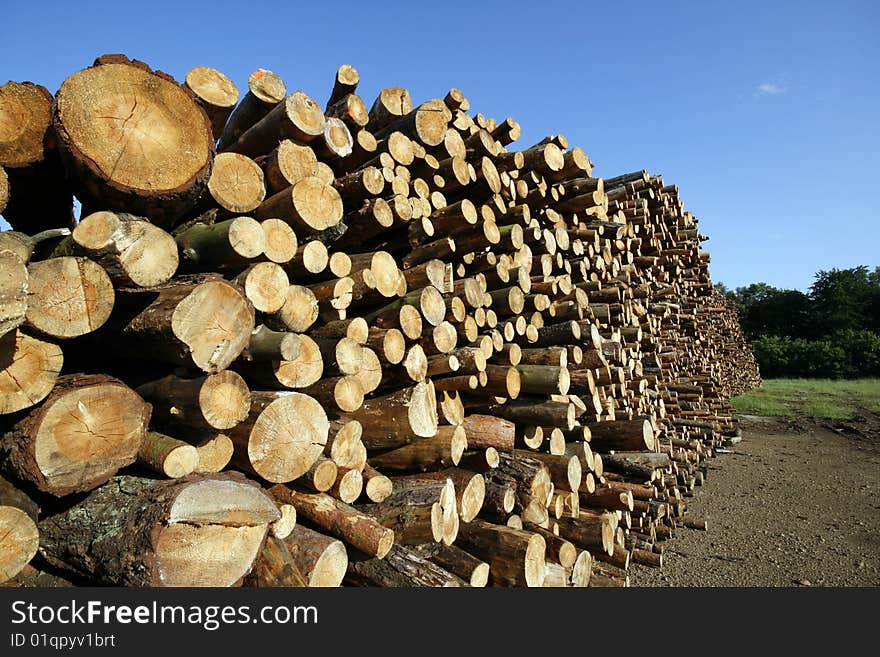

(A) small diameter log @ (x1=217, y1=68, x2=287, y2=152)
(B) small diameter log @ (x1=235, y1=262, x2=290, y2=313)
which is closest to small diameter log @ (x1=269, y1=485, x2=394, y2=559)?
(B) small diameter log @ (x1=235, y1=262, x2=290, y2=313)

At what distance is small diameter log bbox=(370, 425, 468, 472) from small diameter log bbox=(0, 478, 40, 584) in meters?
1.64

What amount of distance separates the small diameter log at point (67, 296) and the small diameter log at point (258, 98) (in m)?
1.57

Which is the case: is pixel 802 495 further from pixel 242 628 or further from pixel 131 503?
pixel 131 503

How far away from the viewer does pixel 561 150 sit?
4598 millimetres

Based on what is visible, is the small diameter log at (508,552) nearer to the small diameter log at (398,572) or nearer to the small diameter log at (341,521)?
the small diameter log at (398,572)

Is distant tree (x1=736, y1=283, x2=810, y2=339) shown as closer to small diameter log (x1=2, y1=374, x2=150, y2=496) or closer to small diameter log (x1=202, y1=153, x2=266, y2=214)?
small diameter log (x1=202, y1=153, x2=266, y2=214)

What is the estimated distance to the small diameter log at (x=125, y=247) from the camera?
6.06 ft

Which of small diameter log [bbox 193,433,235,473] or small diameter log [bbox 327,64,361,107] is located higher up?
small diameter log [bbox 327,64,361,107]

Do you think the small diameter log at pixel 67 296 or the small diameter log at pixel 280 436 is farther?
the small diameter log at pixel 280 436

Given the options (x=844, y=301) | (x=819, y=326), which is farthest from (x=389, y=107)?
(x=844, y=301)

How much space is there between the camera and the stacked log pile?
1.87 metres

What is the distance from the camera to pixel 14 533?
1767 millimetres

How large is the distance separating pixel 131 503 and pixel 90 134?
137 cm

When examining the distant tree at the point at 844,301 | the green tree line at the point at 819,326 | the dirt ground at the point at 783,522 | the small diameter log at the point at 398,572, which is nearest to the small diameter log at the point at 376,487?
the small diameter log at the point at 398,572
